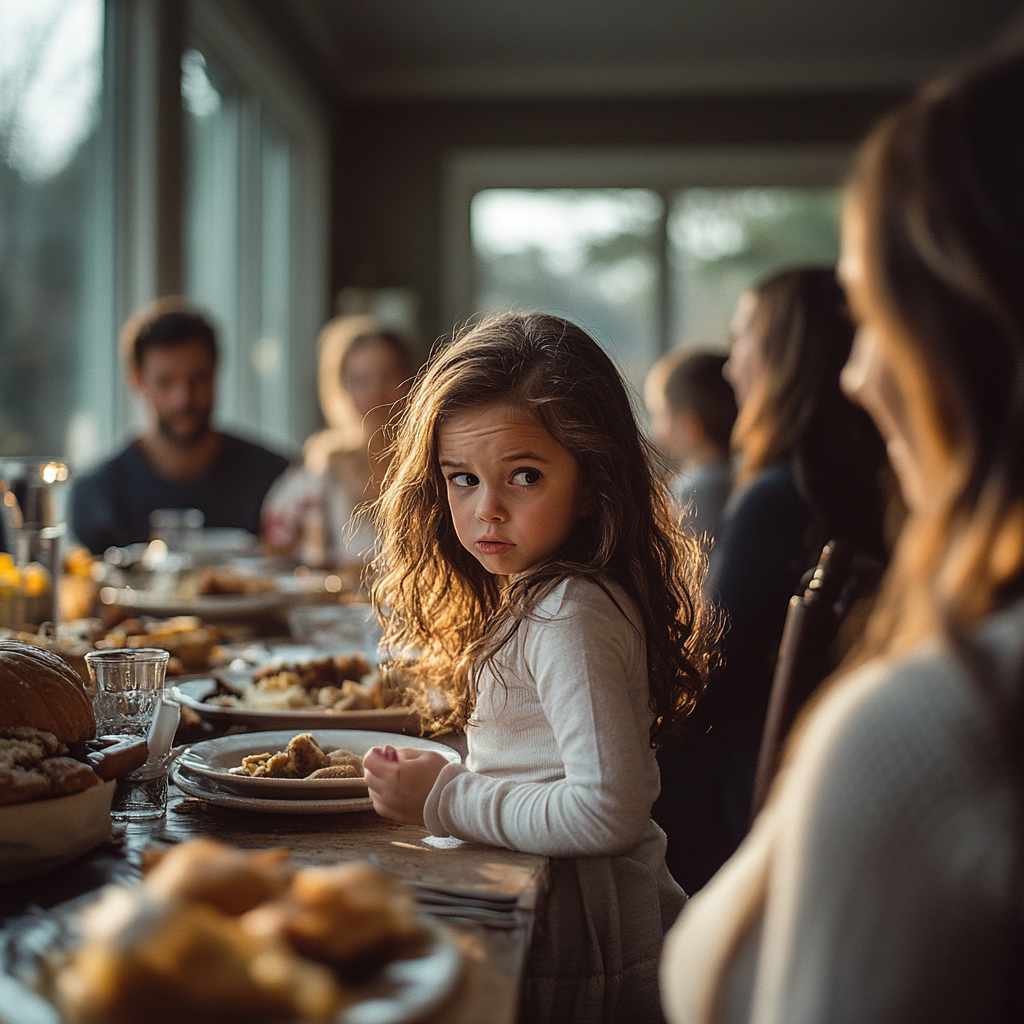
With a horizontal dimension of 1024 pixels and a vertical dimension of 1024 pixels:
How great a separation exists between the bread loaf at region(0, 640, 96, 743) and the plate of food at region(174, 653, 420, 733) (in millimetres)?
327

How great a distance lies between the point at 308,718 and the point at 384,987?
73cm

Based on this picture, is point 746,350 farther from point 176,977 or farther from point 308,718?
point 176,977

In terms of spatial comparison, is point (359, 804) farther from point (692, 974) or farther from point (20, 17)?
point (20, 17)

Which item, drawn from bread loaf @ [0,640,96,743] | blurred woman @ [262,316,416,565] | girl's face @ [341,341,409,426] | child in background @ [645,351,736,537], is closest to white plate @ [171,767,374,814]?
bread loaf @ [0,640,96,743]

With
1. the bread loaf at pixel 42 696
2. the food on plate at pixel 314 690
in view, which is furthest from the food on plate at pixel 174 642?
the bread loaf at pixel 42 696

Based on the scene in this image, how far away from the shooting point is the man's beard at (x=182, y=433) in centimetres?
346

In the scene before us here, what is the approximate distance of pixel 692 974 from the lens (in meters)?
0.59

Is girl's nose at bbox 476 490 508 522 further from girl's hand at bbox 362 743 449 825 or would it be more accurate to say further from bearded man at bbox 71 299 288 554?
bearded man at bbox 71 299 288 554

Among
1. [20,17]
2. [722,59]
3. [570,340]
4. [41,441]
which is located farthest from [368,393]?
[722,59]

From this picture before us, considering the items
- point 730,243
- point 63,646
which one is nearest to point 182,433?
point 63,646

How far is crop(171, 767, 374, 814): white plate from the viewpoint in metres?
0.93

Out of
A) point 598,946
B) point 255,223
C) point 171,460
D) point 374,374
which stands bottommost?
point 598,946

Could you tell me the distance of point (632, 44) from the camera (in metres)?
6.02

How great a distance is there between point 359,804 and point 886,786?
572mm
